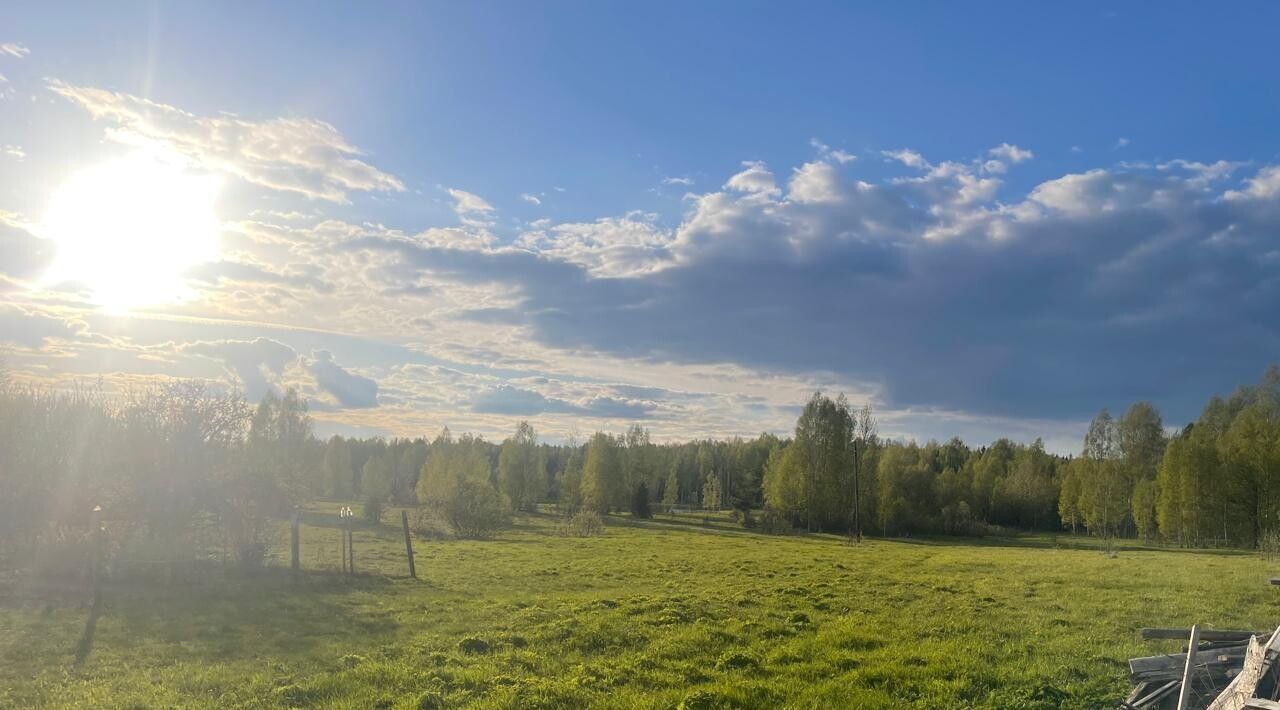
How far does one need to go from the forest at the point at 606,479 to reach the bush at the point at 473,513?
135 mm

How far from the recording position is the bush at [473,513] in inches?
2454

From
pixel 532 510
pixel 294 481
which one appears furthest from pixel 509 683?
pixel 532 510

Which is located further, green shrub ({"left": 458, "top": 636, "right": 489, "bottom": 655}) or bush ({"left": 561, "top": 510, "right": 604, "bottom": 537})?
bush ({"left": 561, "top": 510, "right": 604, "bottom": 537})

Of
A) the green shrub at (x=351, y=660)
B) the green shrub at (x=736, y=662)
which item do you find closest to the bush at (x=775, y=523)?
the green shrub at (x=736, y=662)

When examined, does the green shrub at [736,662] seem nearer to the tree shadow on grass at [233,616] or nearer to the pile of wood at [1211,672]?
the pile of wood at [1211,672]

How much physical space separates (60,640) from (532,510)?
95.6 metres

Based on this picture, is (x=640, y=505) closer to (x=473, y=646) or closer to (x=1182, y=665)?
(x=473, y=646)

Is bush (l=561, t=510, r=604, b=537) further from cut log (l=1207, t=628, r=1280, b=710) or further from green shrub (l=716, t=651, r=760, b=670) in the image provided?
cut log (l=1207, t=628, r=1280, b=710)

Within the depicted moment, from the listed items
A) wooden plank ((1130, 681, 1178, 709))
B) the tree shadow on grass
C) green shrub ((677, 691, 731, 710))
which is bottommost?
the tree shadow on grass

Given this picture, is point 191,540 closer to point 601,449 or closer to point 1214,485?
point 601,449

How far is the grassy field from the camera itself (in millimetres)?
13164

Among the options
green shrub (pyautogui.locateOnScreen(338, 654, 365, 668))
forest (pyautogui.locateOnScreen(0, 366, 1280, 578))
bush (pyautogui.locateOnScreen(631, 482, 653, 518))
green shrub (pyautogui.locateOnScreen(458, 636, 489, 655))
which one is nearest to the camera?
green shrub (pyautogui.locateOnScreen(338, 654, 365, 668))

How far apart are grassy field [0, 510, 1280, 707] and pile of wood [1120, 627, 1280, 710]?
30.1 inches

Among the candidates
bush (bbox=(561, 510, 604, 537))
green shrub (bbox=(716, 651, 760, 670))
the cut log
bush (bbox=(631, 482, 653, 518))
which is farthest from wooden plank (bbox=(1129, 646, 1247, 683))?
bush (bbox=(631, 482, 653, 518))
